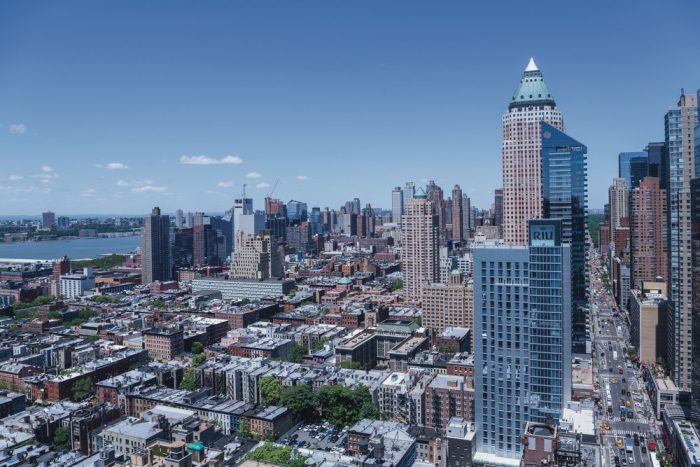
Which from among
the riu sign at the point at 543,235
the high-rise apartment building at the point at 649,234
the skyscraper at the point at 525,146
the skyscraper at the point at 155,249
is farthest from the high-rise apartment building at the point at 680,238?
the skyscraper at the point at 155,249

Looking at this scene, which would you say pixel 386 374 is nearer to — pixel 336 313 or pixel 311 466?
pixel 311 466

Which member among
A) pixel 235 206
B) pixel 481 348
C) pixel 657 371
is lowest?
pixel 657 371

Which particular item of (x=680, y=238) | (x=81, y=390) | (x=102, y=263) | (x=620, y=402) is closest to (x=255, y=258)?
(x=81, y=390)

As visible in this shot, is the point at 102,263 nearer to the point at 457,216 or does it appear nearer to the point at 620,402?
the point at 457,216

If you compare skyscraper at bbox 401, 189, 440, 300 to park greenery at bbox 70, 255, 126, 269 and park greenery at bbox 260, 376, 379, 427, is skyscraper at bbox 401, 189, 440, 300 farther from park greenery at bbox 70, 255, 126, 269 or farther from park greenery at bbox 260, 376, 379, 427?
park greenery at bbox 70, 255, 126, 269

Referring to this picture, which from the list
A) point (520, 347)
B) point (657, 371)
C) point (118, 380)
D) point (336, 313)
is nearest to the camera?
point (520, 347)

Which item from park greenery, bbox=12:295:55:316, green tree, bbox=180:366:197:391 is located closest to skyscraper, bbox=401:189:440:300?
green tree, bbox=180:366:197:391

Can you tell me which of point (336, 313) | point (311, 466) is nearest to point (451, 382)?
point (311, 466)
